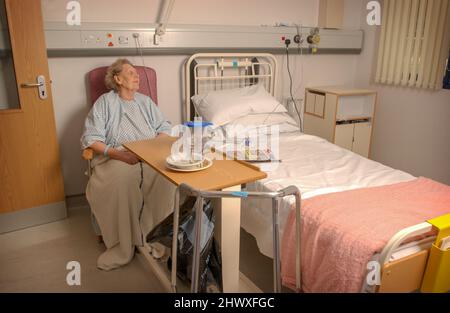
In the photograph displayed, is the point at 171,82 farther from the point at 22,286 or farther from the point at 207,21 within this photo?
the point at 22,286

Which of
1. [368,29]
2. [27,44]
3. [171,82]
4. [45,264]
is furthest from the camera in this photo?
[368,29]

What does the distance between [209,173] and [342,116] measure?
7.08ft

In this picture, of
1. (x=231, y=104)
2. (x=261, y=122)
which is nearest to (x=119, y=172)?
(x=231, y=104)

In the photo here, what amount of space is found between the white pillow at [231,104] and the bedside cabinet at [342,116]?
52 cm

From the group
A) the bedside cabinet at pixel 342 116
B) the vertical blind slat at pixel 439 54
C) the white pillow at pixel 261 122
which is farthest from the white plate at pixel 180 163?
the vertical blind slat at pixel 439 54

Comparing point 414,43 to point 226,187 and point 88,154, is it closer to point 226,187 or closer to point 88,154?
point 226,187

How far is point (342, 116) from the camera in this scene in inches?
134

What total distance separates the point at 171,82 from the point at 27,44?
1.05 meters

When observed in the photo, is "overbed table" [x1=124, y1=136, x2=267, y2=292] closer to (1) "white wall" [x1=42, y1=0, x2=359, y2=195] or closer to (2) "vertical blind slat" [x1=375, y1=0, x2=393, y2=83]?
(1) "white wall" [x1=42, y1=0, x2=359, y2=195]

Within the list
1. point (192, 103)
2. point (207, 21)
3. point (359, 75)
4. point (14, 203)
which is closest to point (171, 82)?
point (192, 103)

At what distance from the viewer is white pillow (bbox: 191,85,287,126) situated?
2816 millimetres

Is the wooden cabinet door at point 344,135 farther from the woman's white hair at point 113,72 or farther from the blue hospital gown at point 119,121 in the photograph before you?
the woman's white hair at point 113,72

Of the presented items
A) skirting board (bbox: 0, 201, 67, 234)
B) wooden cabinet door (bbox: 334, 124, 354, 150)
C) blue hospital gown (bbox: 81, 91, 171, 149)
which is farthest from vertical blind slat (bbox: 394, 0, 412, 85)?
skirting board (bbox: 0, 201, 67, 234)

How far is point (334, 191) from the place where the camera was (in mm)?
1923
